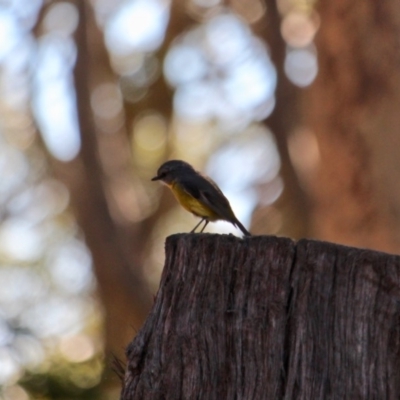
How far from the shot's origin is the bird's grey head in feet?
22.6

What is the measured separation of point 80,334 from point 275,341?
916 cm

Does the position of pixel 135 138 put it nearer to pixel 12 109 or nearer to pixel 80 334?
pixel 12 109

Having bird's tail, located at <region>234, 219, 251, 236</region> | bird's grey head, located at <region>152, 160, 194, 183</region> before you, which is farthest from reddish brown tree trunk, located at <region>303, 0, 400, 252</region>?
bird's tail, located at <region>234, 219, 251, 236</region>

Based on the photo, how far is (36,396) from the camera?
7.45m

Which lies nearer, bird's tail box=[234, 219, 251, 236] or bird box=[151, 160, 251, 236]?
bird's tail box=[234, 219, 251, 236]

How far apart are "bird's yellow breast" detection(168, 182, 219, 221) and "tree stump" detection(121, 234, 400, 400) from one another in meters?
2.83

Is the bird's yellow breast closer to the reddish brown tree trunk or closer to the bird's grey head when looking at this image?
the bird's grey head

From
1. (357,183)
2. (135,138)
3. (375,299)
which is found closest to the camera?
(375,299)

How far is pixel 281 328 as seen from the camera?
3.32 metres

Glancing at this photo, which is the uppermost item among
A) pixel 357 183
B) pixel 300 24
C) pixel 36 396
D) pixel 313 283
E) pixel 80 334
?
pixel 300 24

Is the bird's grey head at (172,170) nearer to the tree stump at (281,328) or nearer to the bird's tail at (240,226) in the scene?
the bird's tail at (240,226)

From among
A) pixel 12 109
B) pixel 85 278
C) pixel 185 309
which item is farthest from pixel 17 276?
pixel 185 309

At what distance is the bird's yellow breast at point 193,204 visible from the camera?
631 cm

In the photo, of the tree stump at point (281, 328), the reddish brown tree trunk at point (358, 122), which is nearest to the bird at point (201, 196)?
the tree stump at point (281, 328)
